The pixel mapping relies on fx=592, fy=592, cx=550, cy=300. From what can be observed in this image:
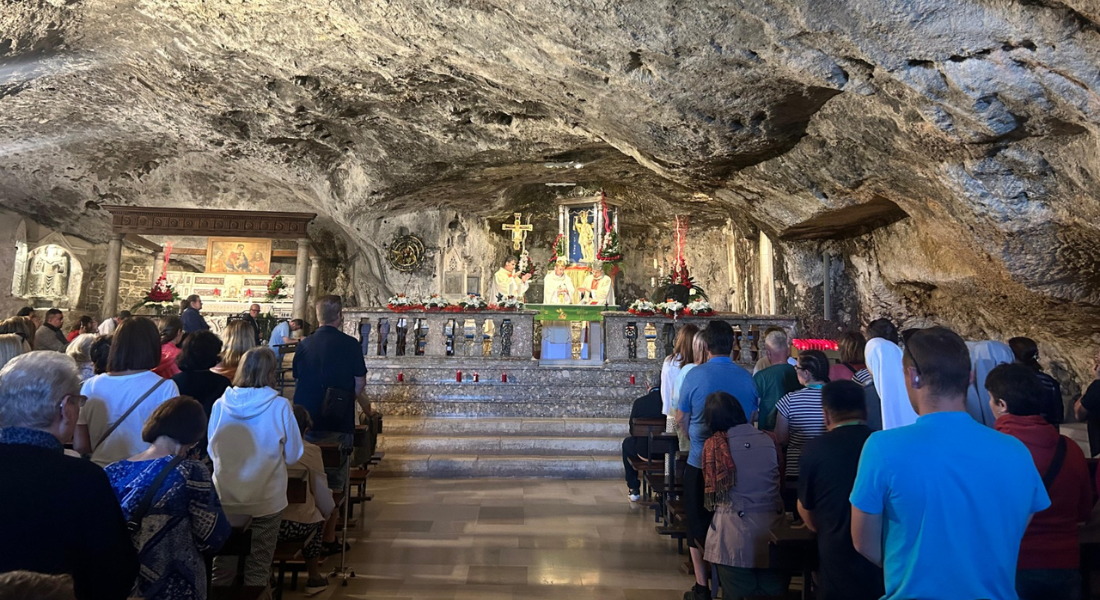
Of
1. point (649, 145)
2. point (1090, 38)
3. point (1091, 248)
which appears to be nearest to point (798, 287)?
point (649, 145)

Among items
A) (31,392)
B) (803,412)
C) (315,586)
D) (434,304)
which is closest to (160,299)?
(434,304)

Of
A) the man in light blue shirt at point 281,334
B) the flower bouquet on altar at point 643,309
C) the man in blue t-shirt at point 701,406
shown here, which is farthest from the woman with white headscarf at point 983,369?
the man in light blue shirt at point 281,334

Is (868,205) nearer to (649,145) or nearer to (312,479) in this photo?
(649,145)

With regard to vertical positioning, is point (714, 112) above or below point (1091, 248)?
above

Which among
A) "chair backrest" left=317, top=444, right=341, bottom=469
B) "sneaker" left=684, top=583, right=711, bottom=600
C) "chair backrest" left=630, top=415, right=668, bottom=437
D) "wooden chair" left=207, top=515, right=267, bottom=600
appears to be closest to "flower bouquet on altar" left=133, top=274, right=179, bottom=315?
"chair backrest" left=317, top=444, right=341, bottom=469

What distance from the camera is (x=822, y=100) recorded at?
6668 mm

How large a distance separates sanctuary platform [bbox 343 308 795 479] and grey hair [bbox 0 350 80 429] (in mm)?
4880

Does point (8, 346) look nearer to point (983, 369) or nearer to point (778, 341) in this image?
point (778, 341)

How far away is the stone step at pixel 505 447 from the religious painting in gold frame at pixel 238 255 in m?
9.59

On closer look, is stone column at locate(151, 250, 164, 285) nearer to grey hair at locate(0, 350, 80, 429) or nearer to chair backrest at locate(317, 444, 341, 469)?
chair backrest at locate(317, 444, 341, 469)

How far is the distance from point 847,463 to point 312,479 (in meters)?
2.70

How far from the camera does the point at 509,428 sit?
7.27 meters

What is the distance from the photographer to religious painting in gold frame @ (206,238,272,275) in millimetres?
14406

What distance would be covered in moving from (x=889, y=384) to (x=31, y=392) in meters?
3.75
